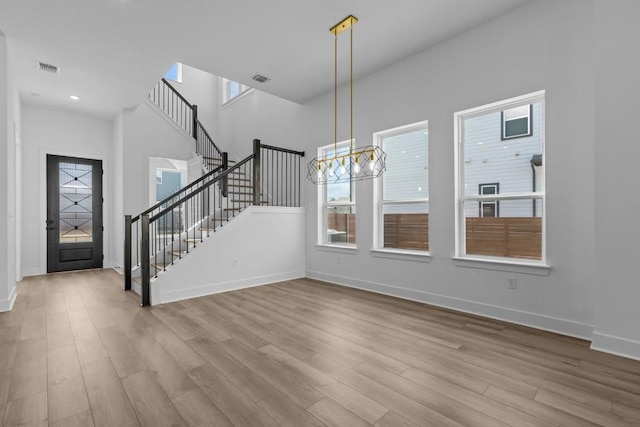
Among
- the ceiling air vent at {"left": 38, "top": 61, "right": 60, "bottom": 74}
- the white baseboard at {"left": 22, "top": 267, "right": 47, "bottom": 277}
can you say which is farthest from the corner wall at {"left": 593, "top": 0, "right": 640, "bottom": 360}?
the white baseboard at {"left": 22, "top": 267, "right": 47, "bottom": 277}

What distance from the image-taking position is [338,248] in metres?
5.18

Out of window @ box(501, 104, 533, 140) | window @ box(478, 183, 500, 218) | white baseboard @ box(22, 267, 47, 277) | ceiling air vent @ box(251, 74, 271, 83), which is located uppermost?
ceiling air vent @ box(251, 74, 271, 83)

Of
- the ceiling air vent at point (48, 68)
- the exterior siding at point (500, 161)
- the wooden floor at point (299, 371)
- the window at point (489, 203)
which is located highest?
the ceiling air vent at point (48, 68)

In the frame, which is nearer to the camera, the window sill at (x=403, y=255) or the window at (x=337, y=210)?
the window sill at (x=403, y=255)

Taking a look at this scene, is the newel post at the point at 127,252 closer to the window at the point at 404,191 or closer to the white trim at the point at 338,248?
the white trim at the point at 338,248

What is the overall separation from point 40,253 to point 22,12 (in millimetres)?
4595

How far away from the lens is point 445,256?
3.84 metres

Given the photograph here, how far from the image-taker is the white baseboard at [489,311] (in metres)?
2.91

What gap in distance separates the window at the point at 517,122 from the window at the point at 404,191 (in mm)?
922

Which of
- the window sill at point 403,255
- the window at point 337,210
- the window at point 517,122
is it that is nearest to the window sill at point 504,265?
the window sill at point 403,255

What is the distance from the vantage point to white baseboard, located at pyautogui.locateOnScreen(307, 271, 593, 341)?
291cm

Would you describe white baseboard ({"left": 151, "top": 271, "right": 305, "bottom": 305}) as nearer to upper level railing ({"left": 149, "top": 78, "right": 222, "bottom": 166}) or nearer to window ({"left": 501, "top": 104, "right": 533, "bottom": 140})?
upper level railing ({"left": 149, "top": 78, "right": 222, "bottom": 166})

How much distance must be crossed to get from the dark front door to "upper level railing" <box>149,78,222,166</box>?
2.04 metres

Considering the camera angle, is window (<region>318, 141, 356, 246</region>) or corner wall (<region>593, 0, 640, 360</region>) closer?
corner wall (<region>593, 0, 640, 360</region>)
